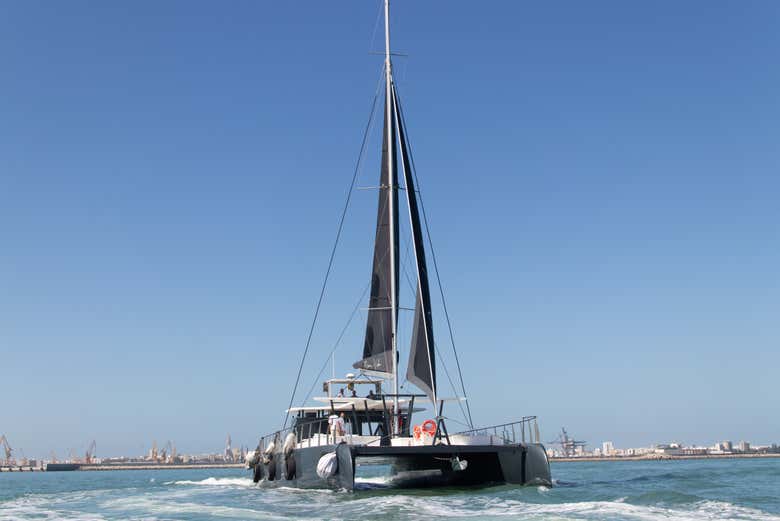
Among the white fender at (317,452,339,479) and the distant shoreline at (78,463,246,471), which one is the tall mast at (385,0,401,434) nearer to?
the white fender at (317,452,339,479)

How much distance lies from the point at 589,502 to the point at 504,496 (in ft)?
6.80

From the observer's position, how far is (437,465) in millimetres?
23562

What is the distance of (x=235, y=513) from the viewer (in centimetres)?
1759

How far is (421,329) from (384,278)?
9.56ft

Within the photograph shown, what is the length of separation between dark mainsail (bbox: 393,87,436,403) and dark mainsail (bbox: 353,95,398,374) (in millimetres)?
715

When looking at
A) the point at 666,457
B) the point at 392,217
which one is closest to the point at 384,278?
the point at 392,217

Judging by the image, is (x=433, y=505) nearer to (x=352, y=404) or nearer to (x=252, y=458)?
(x=352, y=404)

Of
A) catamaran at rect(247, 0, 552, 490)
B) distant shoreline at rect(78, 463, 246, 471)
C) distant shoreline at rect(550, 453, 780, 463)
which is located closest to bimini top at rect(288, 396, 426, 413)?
catamaran at rect(247, 0, 552, 490)

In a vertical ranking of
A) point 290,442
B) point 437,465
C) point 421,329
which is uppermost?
point 421,329

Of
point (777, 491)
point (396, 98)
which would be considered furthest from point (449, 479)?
point (396, 98)

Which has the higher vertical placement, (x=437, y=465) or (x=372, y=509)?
(x=437, y=465)

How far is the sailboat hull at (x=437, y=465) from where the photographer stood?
19172 mm

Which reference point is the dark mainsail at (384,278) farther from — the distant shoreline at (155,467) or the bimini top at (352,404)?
the distant shoreline at (155,467)

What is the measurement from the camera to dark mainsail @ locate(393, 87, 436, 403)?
22922 millimetres
